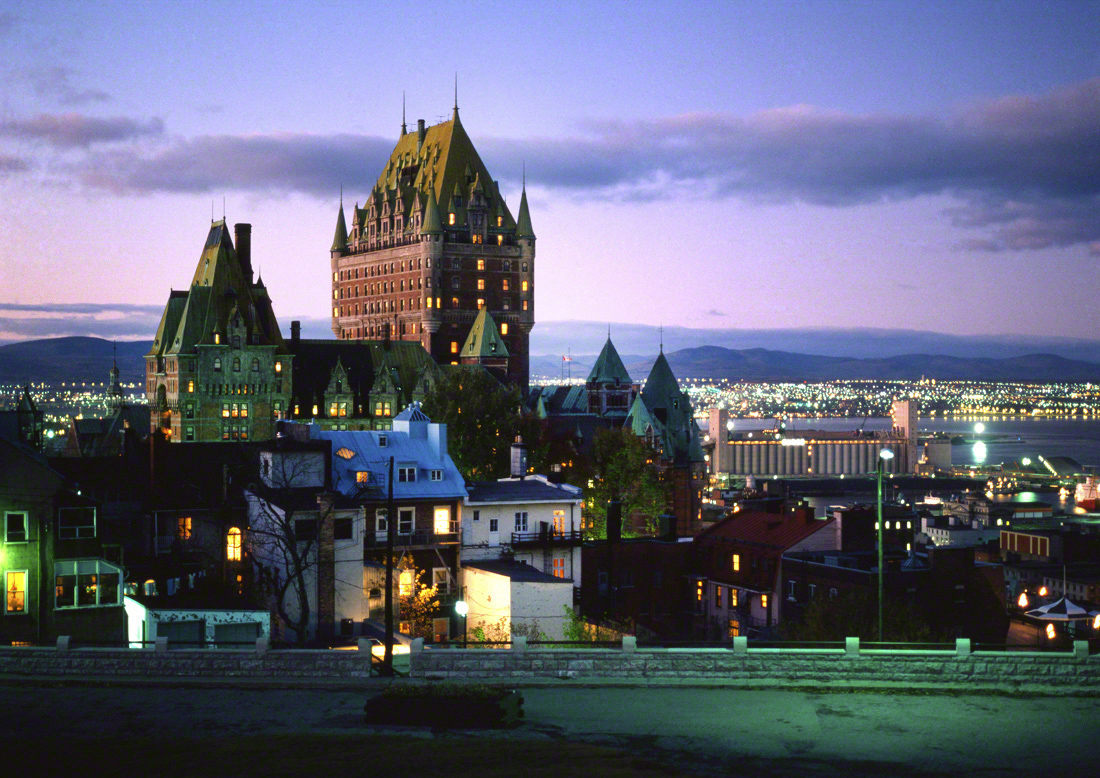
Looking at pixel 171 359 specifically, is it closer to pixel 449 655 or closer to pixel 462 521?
pixel 462 521

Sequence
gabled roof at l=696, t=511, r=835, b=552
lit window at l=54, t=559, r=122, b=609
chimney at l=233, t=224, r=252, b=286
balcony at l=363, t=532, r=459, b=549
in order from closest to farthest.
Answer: lit window at l=54, t=559, r=122, b=609 < balcony at l=363, t=532, r=459, b=549 < gabled roof at l=696, t=511, r=835, b=552 < chimney at l=233, t=224, r=252, b=286

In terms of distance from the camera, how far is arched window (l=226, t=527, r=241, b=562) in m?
54.4

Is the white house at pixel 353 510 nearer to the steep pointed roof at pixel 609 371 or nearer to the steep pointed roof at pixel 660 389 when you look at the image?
the steep pointed roof at pixel 660 389

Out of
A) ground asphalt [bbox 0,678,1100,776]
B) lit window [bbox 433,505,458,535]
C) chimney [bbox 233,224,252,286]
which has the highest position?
chimney [bbox 233,224,252,286]

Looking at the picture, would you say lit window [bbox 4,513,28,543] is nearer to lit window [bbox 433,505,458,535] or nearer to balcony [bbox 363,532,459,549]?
balcony [bbox 363,532,459,549]

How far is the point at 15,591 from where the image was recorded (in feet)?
137

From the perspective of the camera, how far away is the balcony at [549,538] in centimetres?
5619

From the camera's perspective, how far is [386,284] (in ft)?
547

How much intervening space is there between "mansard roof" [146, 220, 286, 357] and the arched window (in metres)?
68.7

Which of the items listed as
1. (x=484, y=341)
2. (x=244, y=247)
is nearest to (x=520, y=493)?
(x=244, y=247)

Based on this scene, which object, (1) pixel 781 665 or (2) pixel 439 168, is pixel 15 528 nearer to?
(1) pixel 781 665

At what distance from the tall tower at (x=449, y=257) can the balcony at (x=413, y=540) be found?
309 feet

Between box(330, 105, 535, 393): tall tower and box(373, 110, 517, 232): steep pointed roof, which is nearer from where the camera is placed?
box(330, 105, 535, 393): tall tower

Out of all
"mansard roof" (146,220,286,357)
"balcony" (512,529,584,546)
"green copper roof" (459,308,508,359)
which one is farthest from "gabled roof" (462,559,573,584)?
"green copper roof" (459,308,508,359)
